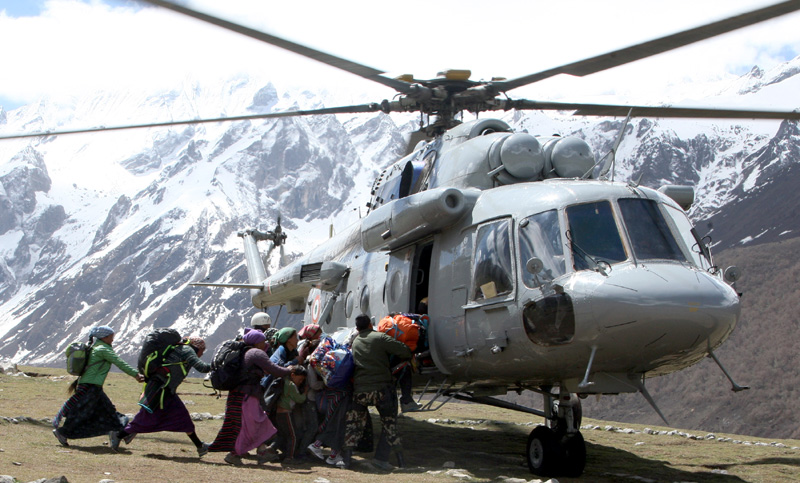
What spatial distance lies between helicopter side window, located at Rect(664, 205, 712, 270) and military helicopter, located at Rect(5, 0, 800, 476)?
2 cm

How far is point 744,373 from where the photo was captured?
33.9 metres

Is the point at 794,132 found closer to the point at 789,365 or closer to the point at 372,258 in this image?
the point at 789,365

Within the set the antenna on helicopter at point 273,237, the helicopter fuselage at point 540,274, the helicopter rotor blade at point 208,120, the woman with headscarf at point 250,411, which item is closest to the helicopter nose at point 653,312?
the helicopter fuselage at point 540,274

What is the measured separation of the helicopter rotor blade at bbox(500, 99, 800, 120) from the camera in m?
10.2

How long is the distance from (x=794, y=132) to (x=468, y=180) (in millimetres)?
130754

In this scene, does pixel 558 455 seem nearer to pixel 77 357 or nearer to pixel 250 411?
pixel 250 411

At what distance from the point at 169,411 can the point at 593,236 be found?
5190mm

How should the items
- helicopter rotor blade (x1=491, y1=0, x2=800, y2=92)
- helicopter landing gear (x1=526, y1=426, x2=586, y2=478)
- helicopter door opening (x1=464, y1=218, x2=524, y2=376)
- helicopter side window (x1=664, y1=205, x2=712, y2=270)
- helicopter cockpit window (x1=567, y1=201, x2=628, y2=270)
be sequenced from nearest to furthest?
helicopter rotor blade (x1=491, y1=0, x2=800, y2=92), helicopter cockpit window (x1=567, y1=201, x2=628, y2=270), helicopter side window (x1=664, y1=205, x2=712, y2=270), helicopter door opening (x1=464, y1=218, x2=524, y2=376), helicopter landing gear (x1=526, y1=426, x2=586, y2=478)

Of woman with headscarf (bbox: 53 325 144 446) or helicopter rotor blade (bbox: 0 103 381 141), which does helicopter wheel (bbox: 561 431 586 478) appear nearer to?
woman with headscarf (bbox: 53 325 144 446)

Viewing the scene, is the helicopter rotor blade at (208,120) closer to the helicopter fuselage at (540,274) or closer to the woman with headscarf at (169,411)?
the helicopter fuselage at (540,274)

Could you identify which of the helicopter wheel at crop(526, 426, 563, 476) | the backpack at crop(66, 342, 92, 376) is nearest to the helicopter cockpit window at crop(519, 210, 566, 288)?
the helicopter wheel at crop(526, 426, 563, 476)

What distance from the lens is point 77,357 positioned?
9445mm

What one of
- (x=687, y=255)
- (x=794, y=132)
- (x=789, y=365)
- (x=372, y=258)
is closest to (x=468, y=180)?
(x=372, y=258)

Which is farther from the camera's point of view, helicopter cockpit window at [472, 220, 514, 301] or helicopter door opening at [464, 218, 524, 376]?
helicopter cockpit window at [472, 220, 514, 301]
